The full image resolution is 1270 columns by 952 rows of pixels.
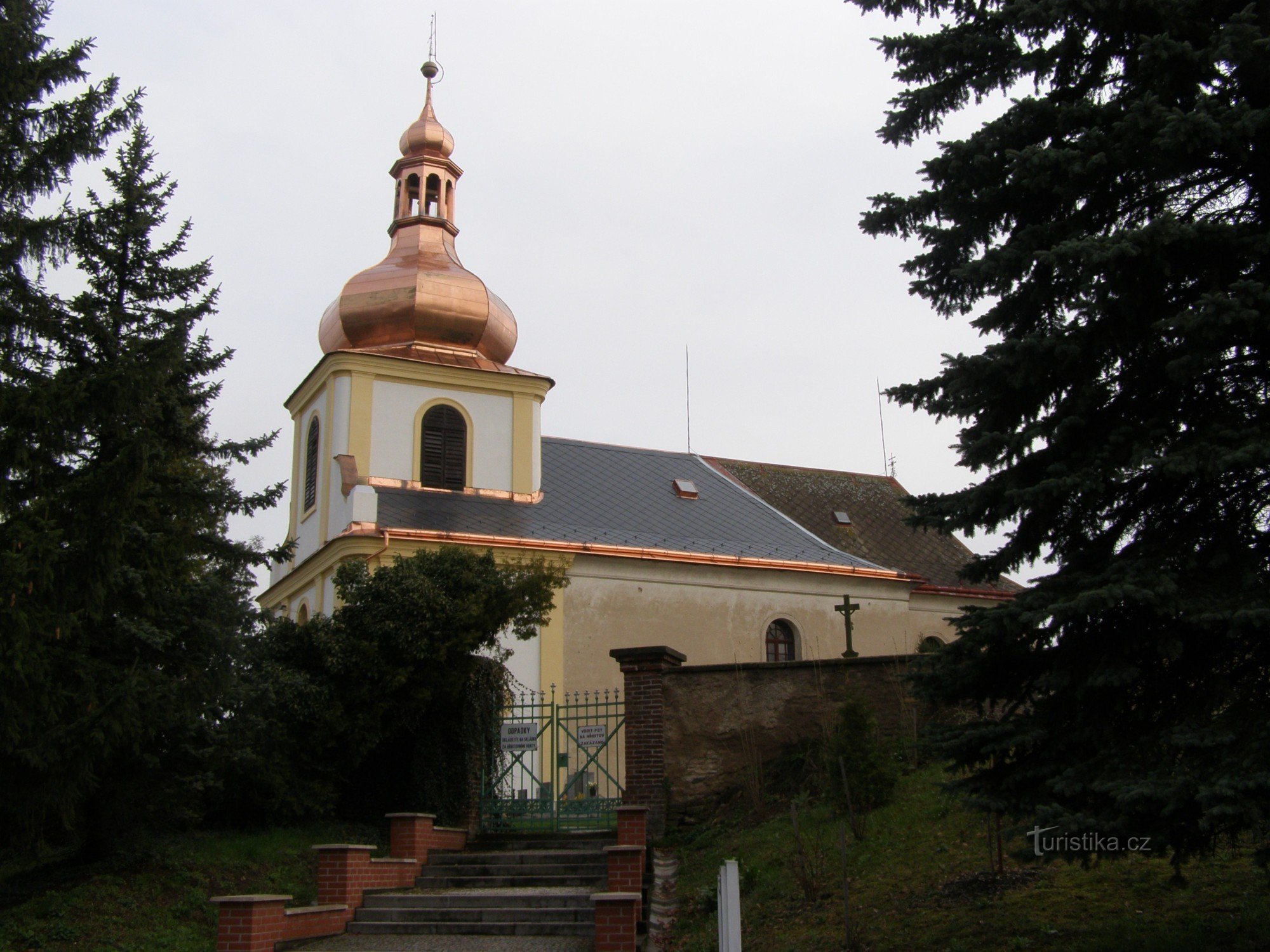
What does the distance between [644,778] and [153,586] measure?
19.3 ft

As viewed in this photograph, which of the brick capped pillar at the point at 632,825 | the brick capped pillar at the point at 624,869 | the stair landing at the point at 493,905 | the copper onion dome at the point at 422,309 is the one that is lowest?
the stair landing at the point at 493,905

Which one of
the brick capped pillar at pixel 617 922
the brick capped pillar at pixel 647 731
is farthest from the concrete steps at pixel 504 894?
the brick capped pillar at pixel 617 922

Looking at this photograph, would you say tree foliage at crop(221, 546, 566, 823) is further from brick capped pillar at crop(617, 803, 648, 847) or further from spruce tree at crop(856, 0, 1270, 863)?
spruce tree at crop(856, 0, 1270, 863)

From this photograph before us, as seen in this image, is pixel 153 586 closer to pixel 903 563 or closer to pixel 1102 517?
pixel 1102 517

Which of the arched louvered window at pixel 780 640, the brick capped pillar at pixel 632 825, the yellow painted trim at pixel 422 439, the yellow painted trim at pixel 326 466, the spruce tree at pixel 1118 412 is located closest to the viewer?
the spruce tree at pixel 1118 412

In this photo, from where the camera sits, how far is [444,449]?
25812mm

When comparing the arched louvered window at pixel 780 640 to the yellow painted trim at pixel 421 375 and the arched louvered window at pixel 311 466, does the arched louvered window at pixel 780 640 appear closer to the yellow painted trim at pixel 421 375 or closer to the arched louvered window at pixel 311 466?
the yellow painted trim at pixel 421 375

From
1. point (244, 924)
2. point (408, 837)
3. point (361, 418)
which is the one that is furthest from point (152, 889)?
point (361, 418)

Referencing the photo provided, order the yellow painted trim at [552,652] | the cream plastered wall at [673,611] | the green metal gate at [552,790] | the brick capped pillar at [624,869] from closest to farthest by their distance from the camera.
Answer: the brick capped pillar at [624,869] < the green metal gate at [552,790] < the yellow painted trim at [552,652] < the cream plastered wall at [673,611]

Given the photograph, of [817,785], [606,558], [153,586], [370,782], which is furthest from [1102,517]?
[606,558]

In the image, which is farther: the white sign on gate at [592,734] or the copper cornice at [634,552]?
the copper cornice at [634,552]

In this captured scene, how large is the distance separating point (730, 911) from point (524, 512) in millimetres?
17925

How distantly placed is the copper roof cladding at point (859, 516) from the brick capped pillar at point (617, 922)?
1945 cm

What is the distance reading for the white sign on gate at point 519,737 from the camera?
16.0 meters
